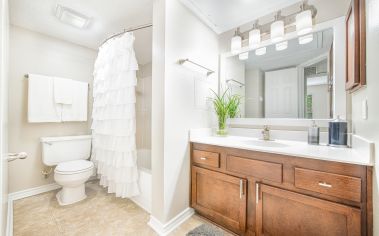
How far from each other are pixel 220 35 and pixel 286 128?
1.42 metres

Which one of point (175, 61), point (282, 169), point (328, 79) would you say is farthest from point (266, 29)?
point (282, 169)

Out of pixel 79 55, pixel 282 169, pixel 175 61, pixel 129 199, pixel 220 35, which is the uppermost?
pixel 220 35

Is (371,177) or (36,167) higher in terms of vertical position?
(371,177)

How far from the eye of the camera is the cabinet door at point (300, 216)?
920 mm

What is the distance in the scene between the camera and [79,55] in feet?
8.07

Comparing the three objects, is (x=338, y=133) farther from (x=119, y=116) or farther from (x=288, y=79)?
(x=119, y=116)

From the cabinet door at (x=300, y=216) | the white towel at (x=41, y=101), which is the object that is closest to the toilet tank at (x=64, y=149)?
the white towel at (x=41, y=101)

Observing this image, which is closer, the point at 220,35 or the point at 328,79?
the point at 328,79

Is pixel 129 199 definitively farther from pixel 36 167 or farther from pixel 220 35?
pixel 220 35

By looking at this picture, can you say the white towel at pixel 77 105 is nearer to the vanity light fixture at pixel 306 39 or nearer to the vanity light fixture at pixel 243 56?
the vanity light fixture at pixel 243 56

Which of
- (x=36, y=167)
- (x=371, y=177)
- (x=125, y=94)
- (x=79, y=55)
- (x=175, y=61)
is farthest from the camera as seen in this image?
(x=79, y=55)

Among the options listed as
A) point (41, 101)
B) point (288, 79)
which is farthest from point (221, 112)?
point (41, 101)

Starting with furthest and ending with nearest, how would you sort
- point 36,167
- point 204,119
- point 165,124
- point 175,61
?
point 36,167 < point 204,119 < point 175,61 < point 165,124

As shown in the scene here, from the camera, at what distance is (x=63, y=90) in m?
2.21
